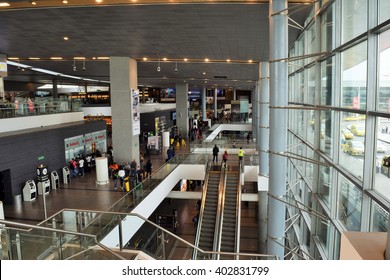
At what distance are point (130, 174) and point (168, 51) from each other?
6.16m

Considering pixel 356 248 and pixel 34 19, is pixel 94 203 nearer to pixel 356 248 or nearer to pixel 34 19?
pixel 34 19

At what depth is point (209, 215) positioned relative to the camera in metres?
16.8

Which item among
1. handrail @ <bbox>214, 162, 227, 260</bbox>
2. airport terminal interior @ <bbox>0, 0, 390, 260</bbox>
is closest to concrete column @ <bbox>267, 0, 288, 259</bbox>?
airport terminal interior @ <bbox>0, 0, 390, 260</bbox>

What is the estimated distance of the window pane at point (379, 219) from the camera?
4.91 m

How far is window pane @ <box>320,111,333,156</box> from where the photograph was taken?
8.19 meters

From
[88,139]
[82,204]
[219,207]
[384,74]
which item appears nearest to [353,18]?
[384,74]

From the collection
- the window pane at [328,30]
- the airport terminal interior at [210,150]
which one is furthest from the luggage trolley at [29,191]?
the window pane at [328,30]

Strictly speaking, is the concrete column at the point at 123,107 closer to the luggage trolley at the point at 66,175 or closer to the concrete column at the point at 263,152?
the luggage trolley at the point at 66,175

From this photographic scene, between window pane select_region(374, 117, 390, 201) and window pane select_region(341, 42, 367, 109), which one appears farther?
window pane select_region(341, 42, 367, 109)

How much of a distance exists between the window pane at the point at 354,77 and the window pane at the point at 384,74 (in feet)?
2.06

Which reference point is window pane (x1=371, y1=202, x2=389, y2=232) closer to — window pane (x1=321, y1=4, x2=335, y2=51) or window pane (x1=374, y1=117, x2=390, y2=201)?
window pane (x1=374, y1=117, x2=390, y2=201)

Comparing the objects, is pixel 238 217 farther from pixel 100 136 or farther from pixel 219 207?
pixel 100 136

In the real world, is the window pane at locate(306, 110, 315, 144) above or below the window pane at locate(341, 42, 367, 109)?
below

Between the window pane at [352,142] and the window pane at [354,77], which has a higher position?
the window pane at [354,77]
